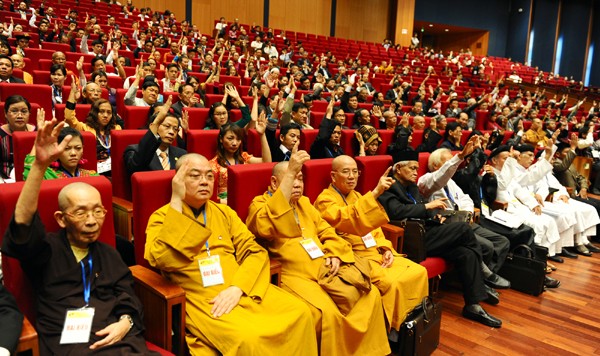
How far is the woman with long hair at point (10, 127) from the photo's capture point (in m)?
1.56

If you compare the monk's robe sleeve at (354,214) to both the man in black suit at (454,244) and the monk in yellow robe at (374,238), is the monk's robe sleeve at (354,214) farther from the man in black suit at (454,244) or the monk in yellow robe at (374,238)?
the man in black suit at (454,244)

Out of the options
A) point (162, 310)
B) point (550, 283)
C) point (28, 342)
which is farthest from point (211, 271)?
point (550, 283)

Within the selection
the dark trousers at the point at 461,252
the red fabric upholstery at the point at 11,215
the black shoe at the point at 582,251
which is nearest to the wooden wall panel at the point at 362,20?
the black shoe at the point at 582,251

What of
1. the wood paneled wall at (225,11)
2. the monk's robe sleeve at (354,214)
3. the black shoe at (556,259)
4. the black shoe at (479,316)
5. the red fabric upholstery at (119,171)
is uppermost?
the wood paneled wall at (225,11)

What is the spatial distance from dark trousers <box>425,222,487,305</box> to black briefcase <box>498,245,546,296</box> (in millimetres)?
386

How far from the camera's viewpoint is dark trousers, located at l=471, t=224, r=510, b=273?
74.4 inches

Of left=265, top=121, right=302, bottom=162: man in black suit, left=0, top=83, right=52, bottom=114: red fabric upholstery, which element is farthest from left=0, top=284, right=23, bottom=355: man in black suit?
left=0, top=83, right=52, bottom=114: red fabric upholstery

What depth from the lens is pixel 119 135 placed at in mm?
1635

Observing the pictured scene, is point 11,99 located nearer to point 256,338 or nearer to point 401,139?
point 256,338

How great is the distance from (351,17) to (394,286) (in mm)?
10124

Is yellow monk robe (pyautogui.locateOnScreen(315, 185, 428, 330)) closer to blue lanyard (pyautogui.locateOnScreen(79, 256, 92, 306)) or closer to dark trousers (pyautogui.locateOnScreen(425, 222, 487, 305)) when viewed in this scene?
dark trousers (pyautogui.locateOnScreen(425, 222, 487, 305))

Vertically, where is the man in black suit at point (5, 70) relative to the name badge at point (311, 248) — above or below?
above

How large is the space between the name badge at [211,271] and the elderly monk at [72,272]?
0.16 metres

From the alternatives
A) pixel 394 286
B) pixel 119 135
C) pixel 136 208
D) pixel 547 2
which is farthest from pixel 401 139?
pixel 547 2
